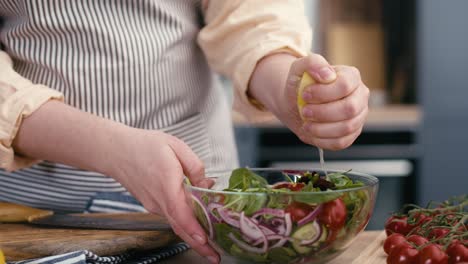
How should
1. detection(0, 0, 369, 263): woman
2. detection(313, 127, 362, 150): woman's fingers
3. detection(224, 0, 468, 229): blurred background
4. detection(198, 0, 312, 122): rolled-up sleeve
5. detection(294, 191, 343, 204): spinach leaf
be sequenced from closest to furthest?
detection(294, 191, 343, 204): spinach leaf < detection(313, 127, 362, 150): woman's fingers < detection(0, 0, 369, 263): woman < detection(198, 0, 312, 122): rolled-up sleeve < detection(224, 0, 468, 229): blurred background

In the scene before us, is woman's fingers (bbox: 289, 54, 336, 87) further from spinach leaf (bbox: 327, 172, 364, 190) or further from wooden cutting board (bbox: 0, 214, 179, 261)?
wooden cutting board (bbox: 0, 214, 179, 261)

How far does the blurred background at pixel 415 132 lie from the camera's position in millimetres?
2537

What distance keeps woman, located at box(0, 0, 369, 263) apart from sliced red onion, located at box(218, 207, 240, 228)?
142mm

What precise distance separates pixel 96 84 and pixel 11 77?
0.55ft

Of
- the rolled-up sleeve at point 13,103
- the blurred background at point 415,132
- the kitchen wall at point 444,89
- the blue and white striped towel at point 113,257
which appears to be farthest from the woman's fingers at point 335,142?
the kitchen wall at point 444,89

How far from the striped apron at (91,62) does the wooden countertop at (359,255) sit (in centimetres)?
28

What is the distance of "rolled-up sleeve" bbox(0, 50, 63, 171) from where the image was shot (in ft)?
2.90

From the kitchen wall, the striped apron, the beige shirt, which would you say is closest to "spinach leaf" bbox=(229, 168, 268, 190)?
the beige shirt

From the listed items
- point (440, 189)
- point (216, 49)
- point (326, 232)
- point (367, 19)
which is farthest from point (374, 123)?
point (326, 232)

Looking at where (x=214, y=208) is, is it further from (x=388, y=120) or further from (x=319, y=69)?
(x=388, y=120)

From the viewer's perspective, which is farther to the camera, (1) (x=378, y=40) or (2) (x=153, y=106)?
(1) (x=378, y=40)

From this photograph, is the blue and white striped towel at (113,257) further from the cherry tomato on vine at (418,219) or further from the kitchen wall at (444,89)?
the kitchen wall at (444,89)

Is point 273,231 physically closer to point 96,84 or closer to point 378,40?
point 96,84

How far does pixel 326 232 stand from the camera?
2.28 ft
